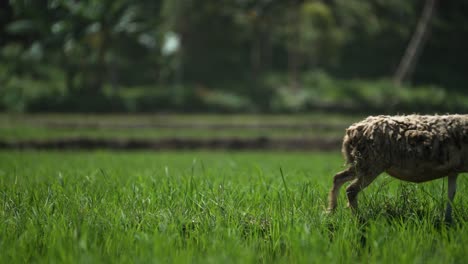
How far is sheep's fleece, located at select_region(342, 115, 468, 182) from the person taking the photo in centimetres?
281

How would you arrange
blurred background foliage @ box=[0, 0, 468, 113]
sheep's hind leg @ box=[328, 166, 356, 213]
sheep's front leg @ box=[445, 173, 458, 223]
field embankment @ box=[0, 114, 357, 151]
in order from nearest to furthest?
sheep's front leg @ box=[445, 173, 458, 223] → sheep's hind leg @ box=[328, 166, 356, 213] → field embankment @ box=[0, 114, 357, 151] → blurred background foliage @ box=[0, 0, 468, 113]

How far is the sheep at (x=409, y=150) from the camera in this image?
9.23 feet

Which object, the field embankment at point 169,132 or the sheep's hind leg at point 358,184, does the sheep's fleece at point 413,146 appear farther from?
the field embankment at point 169,132

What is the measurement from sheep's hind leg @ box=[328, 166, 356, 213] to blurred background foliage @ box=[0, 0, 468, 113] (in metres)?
18.4

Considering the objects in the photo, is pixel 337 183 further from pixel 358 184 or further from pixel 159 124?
pixel 159 124

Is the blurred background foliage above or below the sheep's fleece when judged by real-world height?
above

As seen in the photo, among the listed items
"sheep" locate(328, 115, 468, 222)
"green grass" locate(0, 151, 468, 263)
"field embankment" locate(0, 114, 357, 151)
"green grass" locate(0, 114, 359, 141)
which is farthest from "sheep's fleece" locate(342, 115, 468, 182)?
"green grass" locate(0, 114, 359, 141)

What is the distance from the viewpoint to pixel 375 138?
2.85 metres

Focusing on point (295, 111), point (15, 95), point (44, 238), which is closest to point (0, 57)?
point (15, 95)

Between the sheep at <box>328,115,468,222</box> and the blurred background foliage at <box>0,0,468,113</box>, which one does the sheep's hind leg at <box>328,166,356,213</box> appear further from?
the blurred background foliage at <box>0,0,468,113</box>

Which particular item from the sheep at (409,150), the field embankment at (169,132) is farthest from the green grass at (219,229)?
the field embankment at (169,132)

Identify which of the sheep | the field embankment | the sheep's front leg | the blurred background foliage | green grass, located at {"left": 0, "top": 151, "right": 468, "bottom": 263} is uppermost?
the blurred background foliage

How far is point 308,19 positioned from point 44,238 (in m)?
20.7

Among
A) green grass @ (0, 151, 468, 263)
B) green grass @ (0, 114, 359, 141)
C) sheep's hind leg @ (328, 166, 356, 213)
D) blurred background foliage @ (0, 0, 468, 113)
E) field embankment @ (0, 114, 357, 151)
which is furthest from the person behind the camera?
blurred background foliage @ (0, 0, 468, 113)
